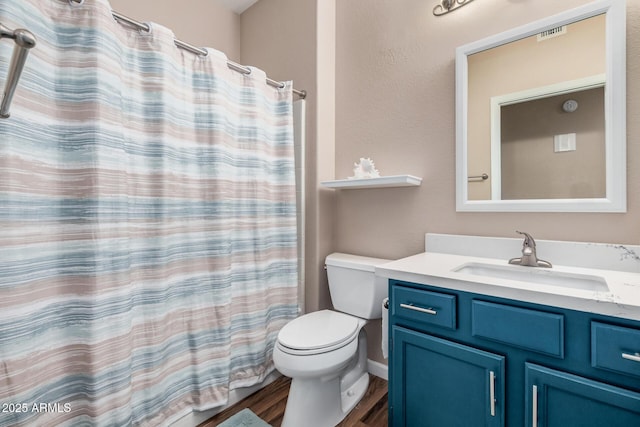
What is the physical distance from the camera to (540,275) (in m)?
Result: 1.14

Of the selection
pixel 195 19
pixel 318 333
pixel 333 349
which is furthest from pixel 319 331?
pixel 195 19

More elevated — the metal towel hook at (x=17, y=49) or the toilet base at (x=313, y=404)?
the metal towel hook at (x=17, y=49)

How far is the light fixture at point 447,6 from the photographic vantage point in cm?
152

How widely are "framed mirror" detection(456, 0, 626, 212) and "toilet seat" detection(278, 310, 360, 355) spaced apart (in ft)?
2.82

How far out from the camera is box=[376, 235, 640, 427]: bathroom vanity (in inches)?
30.9

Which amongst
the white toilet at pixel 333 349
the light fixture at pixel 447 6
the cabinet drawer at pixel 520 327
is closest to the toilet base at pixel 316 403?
the white toilet at pixel 333 349

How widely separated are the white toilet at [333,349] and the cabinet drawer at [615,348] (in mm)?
912

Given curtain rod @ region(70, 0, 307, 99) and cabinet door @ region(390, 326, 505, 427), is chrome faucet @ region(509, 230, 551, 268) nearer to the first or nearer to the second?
cabinet door @ region(390, 326, 505, 427)

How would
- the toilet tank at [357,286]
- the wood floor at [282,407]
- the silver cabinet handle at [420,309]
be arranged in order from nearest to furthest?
1. the silver cabinet handle at [420,309]
2. the wood floor at [282,407]
3. the toilet tank at [357,286]

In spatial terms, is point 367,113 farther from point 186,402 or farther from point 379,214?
point 186,402

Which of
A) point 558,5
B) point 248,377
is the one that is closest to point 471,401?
point 248,377

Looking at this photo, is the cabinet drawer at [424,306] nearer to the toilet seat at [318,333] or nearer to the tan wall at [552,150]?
the toilet seat at [318,333]

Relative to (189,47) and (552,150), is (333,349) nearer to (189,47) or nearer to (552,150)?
(552,150)

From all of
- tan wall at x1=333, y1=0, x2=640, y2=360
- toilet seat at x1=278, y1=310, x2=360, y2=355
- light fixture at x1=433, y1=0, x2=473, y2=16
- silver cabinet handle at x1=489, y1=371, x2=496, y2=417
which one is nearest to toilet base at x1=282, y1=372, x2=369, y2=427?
toilet seat at x1=278, y1=310, x2=360, y2=355
